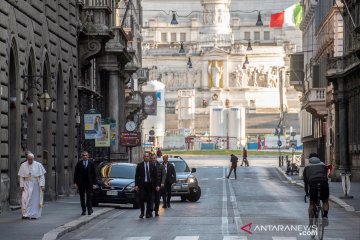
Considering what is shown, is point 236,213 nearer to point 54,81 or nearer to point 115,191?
point 115,191

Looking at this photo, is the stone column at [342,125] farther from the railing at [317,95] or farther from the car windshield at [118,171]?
the car windshield at [118,171]

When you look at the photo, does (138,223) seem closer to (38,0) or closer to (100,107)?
(38,0)

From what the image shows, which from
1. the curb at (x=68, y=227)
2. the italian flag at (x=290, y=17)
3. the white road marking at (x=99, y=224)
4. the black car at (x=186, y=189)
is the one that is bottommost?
the white road marking at (x=99, y=224)

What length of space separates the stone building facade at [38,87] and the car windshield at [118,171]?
2048mm

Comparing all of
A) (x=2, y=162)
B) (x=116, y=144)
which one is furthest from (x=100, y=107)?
(x=2, y=162)

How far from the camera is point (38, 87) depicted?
43.8 m

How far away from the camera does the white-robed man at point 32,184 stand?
35625 millimetres

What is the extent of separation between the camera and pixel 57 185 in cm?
4988

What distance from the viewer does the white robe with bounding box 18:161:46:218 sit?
35594mm

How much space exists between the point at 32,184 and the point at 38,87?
26.7 ft

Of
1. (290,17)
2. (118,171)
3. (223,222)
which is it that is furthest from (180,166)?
(290,17)

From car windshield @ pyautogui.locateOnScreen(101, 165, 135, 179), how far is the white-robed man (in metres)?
8.65

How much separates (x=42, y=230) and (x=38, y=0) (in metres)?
14.5

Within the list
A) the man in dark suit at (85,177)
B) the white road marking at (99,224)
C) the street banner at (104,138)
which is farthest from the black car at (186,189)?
the man in dark suit at (85,177)
